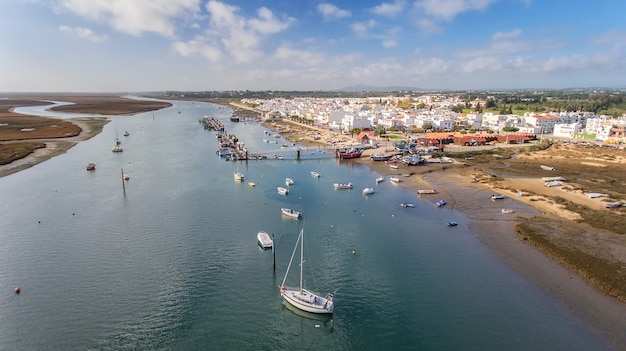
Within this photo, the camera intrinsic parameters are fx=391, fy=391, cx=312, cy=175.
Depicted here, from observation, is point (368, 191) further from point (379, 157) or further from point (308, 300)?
point (308, 300)

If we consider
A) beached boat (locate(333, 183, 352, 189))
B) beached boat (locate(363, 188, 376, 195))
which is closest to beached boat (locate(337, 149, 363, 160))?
beached boat (locate(333, 183, 352, 189))

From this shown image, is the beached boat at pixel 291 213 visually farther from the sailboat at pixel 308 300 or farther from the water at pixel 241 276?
the sailboat at pixel 308 300

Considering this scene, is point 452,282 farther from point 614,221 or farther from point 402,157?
point 402,157

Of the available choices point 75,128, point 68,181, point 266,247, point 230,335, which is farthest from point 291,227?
point 75,128

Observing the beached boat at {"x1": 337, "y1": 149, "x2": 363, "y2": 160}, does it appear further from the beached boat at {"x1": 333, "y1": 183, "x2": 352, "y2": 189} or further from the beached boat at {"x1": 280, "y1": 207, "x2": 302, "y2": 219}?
the beached boat at {"x1": 280, "y1": 207, "x2": 302, "y2": 219}

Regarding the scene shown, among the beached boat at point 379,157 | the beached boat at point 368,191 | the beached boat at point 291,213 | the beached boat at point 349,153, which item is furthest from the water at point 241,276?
the beached boat at point 349,153

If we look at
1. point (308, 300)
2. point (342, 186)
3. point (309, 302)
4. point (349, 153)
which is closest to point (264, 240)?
point (308, 300)
